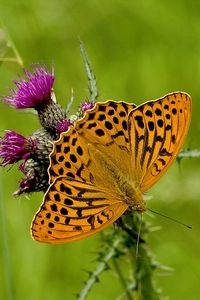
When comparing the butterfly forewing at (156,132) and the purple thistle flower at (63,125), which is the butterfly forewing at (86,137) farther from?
the purple thistle flower at (63,125)

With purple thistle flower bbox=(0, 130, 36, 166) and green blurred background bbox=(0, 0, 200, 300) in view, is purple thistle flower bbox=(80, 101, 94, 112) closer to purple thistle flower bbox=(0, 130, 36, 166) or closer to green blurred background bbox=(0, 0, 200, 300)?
purple thistle flower bbox=(0, 130, 36, 166)

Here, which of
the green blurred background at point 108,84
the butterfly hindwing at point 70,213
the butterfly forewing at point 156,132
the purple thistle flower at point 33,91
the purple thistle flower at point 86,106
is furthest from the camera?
the green blurred background at point 108,84

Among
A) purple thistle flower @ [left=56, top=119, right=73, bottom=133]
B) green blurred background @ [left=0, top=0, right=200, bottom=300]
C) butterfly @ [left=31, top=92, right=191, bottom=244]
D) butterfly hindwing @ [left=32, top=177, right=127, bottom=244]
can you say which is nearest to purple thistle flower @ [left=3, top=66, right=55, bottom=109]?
purple thistle flower @ [left=56, top=119, right=73, bottom=133]

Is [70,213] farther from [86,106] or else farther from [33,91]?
[33,91]

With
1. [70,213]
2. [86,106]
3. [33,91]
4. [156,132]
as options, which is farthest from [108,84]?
[70,213]

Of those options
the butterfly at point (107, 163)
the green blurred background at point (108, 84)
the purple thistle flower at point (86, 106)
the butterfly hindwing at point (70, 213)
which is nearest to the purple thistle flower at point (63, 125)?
the purple thistle flower at point (86, 106)

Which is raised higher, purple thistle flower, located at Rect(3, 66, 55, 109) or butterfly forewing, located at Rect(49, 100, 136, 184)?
purple thistle flower, located at Rect(3, 66, 55, 109)
